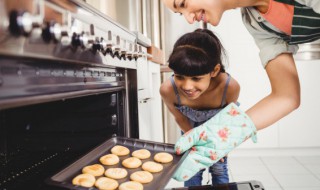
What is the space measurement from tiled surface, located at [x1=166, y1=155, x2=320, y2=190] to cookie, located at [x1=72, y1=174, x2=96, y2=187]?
1631 millimetres

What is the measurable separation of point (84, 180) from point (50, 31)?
447mm

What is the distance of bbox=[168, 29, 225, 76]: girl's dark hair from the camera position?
5.08 feet

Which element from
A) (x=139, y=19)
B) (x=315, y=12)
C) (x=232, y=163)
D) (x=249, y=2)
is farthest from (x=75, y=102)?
(x=232, y=163)

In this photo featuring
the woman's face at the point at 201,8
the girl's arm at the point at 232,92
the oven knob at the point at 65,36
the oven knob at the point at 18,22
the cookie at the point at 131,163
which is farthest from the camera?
the girl's arm at the point at 232,92

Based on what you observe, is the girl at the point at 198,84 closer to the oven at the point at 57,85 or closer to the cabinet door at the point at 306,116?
the oven at the point at 57,85

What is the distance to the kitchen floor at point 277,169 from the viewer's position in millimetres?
2484

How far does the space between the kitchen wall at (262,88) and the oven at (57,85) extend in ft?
6.83

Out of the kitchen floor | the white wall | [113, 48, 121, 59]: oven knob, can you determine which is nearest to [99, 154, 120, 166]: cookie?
[113, 48, 121, 59]: oven knob

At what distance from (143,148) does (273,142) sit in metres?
2.56

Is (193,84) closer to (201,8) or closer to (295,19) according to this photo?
(201,8)

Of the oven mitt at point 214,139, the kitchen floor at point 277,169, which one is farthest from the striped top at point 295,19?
the kitchen floor at point 277,169

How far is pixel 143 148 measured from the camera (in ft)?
3.60

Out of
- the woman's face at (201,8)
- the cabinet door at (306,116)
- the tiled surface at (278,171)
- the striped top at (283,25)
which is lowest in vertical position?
the tiled surface at (278,171)

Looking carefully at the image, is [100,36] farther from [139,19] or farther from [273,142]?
[273,142]
